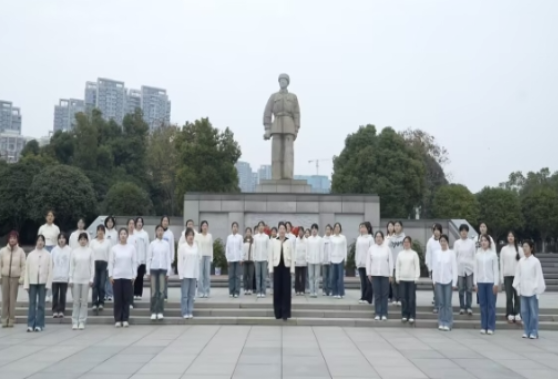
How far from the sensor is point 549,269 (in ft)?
72.2

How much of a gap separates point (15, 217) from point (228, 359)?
30.2 meters

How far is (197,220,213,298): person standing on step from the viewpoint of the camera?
43.1ft

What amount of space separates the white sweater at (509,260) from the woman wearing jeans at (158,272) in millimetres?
6664

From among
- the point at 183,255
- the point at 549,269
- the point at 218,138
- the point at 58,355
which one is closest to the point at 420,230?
the point at 549,269

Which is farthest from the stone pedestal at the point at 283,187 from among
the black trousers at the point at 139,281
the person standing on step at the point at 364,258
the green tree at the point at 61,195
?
the green tree at the point at 61,195

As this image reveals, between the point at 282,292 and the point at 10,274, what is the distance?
5165 millimetres

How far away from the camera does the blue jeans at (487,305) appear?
35.5ft

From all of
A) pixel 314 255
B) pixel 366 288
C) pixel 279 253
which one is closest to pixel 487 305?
pixel 366 288

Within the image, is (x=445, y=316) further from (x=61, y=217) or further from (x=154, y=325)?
(x=61, y=217)

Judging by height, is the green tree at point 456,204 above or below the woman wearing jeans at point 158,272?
above

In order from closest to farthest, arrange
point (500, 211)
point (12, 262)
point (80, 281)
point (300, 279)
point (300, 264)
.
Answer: point (80, 281)
point (12, 262)
point (300, 264)
point (300, 279)
point (500, 211)

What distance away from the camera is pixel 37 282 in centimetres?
1065

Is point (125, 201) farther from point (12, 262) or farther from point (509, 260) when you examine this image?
point (509, 260)

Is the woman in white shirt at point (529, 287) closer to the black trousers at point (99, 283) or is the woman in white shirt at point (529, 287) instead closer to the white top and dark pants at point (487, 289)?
the white top and dark pants at point (487, 289)
